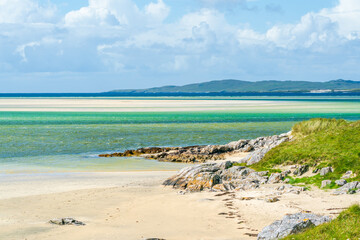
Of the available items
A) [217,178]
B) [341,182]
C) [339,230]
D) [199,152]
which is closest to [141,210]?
[217,178]

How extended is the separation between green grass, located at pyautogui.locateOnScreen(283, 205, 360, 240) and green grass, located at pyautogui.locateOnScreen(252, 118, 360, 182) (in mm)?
7793

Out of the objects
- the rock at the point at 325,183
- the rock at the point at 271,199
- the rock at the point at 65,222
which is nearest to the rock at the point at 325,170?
the rock at the point at 325,183

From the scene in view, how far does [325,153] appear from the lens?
824 inches

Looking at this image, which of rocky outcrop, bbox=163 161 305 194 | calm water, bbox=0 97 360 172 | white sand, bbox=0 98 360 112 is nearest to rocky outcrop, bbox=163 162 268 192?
rocky outcrop, bbox=163 161 305 194

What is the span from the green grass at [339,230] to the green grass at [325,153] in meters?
7.79

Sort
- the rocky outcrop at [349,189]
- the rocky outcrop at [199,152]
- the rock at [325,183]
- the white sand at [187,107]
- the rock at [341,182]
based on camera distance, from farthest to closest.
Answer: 1. the white sand at [187,107]
2. the rocky outcrop at [199,152]
3. the rock at [325,183]
4. the rock at [341,182]
5. the rocky outcrop at [349,189]

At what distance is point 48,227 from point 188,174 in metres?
8.12

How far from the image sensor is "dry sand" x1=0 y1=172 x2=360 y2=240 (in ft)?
45.4

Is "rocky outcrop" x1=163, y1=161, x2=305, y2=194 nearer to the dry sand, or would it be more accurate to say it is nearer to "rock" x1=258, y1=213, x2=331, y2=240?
the dry sand

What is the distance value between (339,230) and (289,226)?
1346mm

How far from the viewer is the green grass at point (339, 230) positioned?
1027 cm

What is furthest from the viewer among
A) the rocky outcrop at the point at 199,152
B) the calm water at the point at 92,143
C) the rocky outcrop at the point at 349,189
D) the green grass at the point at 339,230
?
the rocky outcrop at the point at 199,152

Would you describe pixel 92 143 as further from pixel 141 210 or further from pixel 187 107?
pixel 187 107

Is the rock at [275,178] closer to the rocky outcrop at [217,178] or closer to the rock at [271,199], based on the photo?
the rocky outcrop at [217,178]
